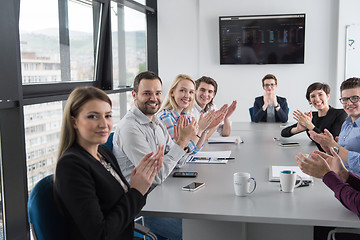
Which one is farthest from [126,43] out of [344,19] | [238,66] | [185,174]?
[185,174]

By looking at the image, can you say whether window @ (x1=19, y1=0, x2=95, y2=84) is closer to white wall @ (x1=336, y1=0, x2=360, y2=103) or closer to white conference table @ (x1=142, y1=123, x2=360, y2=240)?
white conference table @ (x1=142, y1=123, x2=360, y2=240)

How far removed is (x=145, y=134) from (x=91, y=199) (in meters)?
1.09

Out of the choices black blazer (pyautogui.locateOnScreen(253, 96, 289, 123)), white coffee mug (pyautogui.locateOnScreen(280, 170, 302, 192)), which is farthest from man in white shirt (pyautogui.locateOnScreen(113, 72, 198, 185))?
black blazer (pyautogui.locateOnScreen(253, 96, 289, 123))

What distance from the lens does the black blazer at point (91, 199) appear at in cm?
141

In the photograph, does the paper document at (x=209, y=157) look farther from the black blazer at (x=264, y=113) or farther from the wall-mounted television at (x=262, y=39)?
the wall-mounted television at (x=262, y=39)

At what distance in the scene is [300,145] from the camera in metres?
3.29

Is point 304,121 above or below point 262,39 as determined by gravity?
below

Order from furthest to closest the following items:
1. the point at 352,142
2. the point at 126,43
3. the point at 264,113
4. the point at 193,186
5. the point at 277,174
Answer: the point at 126,43
the point at 264,113
the point at 352,142
the point at 277,174
the point at 193,186

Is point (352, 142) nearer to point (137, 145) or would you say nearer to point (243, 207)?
point (243, 207)

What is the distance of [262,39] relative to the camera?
615 cm

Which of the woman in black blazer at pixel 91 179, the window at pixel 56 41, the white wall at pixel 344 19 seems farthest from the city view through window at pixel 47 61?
the white wall at pixel 344 19

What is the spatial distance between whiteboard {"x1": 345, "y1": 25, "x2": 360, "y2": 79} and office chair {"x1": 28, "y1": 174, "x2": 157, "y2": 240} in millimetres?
5314

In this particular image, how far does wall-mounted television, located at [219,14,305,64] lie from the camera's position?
19.7ft

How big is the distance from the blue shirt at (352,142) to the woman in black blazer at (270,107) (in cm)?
209
